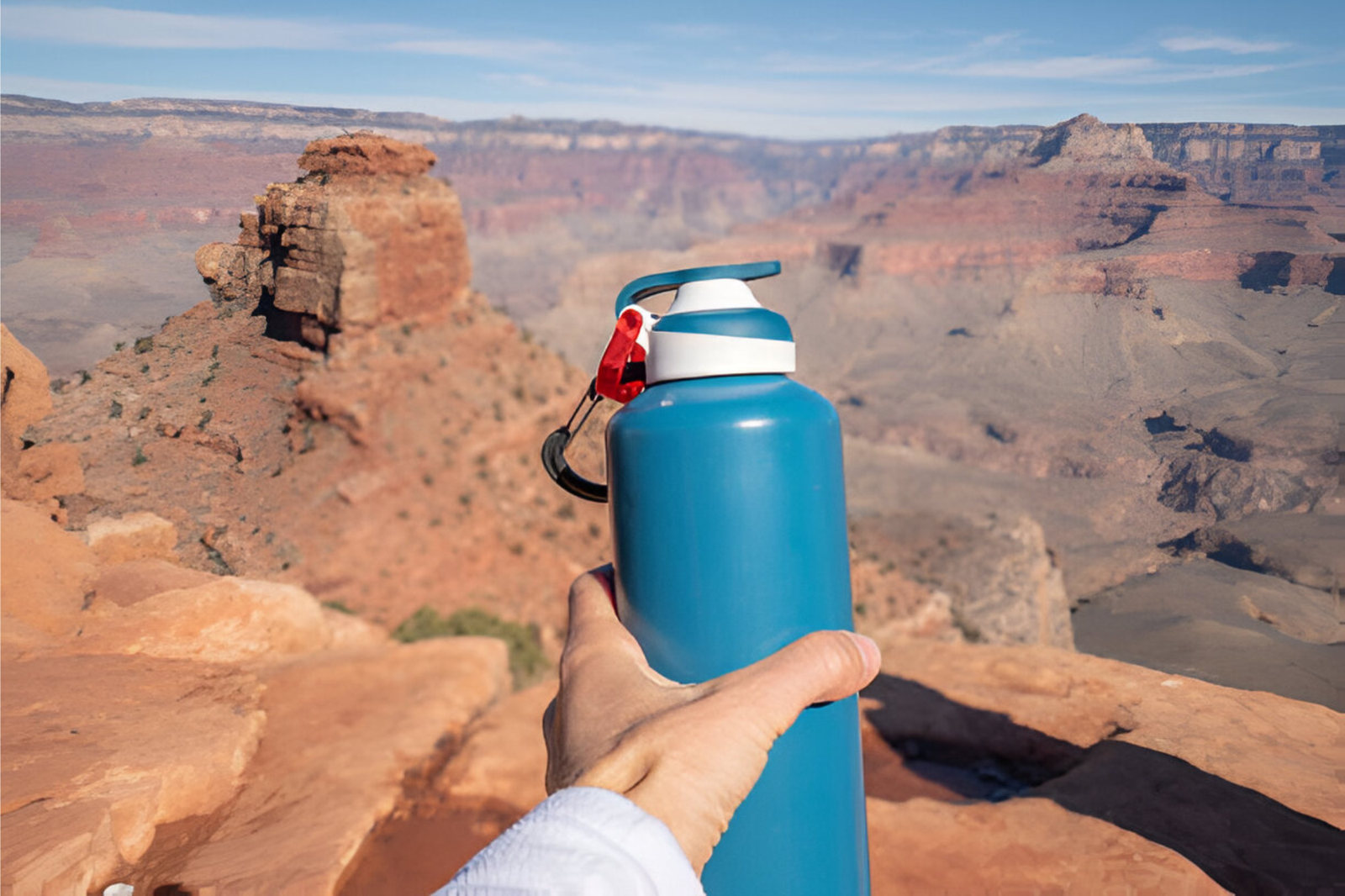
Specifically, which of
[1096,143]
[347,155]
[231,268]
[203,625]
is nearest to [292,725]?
[203,625]

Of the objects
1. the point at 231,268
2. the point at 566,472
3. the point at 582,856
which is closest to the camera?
the point at 582,856

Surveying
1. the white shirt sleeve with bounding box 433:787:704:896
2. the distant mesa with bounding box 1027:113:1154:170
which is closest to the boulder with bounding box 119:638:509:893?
the white shirt sleeve with bounding box 433:787:704:896

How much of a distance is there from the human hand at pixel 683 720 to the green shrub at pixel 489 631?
8.25 metres

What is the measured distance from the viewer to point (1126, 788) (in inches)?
139

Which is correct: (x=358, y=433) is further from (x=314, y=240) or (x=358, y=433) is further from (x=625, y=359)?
(x=625, y=359)

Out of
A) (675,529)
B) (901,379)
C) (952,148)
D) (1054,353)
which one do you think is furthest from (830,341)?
(675,529)

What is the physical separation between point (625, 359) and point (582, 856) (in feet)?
4.19

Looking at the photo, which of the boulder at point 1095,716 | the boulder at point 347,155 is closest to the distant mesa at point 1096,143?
the boulder at point 1095,716

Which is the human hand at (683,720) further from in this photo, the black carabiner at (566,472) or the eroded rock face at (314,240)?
the eroded rock face at (314,240)

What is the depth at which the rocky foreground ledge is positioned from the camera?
10.0ft

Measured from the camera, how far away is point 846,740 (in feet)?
6.03

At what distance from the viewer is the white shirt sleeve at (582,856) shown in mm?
920

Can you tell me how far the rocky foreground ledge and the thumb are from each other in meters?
2.19

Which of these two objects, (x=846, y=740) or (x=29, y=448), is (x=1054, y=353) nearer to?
(x=846, y=740)
